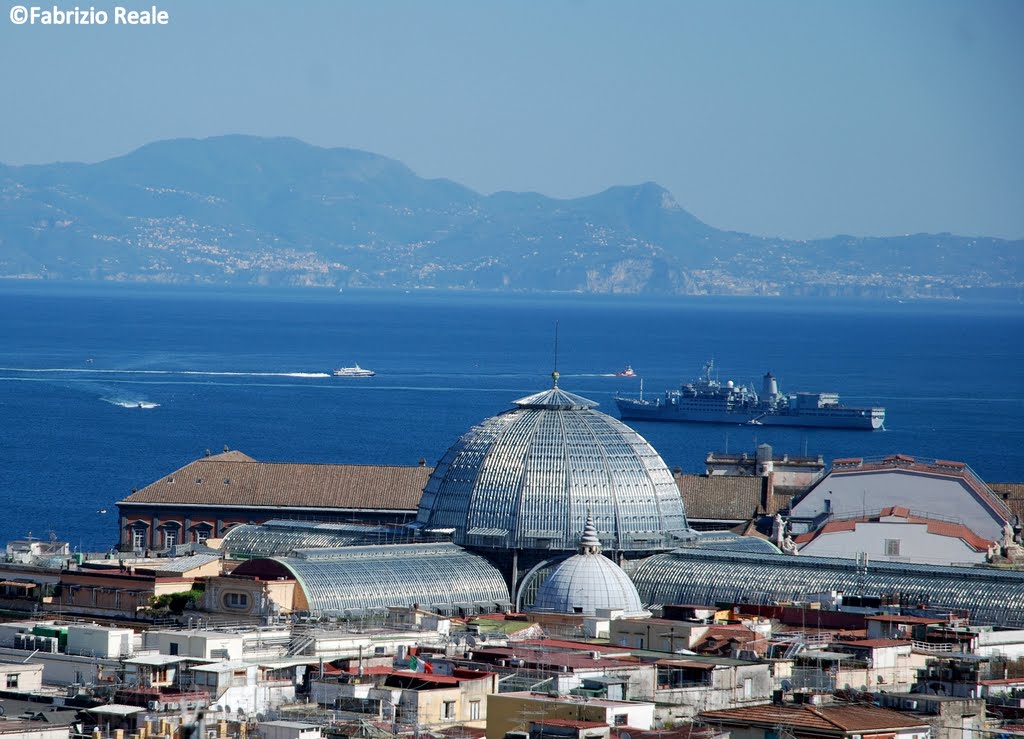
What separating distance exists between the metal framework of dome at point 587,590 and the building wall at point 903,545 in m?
18.1

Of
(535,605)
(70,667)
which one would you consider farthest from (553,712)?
(535,605)

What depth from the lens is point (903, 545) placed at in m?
89.9

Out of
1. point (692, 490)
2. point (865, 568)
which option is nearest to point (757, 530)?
point (692, 490)

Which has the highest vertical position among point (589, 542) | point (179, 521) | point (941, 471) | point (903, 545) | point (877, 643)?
point (941, 471)

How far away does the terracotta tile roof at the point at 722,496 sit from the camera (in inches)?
4181

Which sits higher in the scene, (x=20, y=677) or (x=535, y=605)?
(x=535, y=605)

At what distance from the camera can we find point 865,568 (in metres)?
77.6

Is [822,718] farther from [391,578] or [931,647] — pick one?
[391,578]

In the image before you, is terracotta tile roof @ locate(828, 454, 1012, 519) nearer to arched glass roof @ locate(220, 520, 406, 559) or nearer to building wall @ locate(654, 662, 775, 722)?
arched glass roof @ locate(220, 520, 406, 559)

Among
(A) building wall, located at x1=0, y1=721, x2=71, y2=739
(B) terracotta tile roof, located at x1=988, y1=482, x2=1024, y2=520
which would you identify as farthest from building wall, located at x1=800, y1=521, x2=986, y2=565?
(A) building wall, located at x1=0, y1=721, x2=71, y2=739

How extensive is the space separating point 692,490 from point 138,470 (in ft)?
183

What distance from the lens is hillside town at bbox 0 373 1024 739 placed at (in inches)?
1937

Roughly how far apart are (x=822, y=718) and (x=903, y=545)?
4535cm

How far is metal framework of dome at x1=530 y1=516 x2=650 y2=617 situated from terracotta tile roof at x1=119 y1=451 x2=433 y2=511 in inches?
1268
